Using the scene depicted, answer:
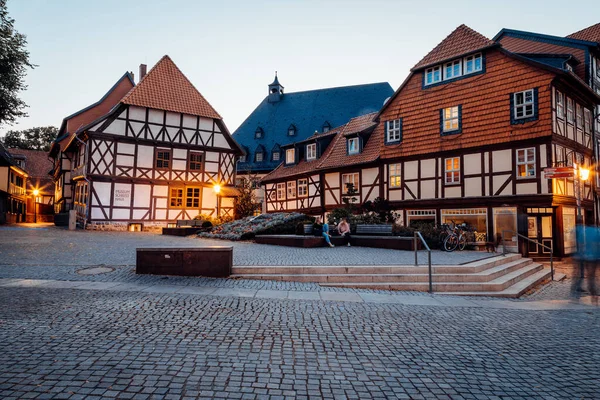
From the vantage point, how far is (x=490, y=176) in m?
19.5

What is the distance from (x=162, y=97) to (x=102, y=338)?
2709 cm

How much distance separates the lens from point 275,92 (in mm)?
51906

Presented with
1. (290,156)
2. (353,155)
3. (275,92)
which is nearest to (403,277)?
(353,155)

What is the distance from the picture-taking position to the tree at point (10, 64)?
13391mm

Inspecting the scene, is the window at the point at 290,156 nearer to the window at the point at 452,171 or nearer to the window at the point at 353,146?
the window at the point at 353,146

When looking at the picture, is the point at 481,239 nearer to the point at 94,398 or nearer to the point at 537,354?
the point at 537,354

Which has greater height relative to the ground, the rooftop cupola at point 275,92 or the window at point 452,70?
the rooftop cupola at point 275,92

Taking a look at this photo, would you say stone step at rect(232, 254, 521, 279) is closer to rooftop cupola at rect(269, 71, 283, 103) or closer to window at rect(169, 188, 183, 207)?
window at rect(169, 188, 183, 207)

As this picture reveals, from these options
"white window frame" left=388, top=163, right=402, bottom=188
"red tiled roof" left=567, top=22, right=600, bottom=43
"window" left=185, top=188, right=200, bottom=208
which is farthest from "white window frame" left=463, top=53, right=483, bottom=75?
"window" left=185, top=188, right=200, bottom=208

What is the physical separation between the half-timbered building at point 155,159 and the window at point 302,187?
17.8 ft

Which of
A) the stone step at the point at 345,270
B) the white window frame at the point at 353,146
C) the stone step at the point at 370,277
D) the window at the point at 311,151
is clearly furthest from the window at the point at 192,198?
the stone step at the point at 370,277

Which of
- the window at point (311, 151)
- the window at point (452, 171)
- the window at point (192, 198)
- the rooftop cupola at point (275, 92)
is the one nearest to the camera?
the window at point (452, 171)

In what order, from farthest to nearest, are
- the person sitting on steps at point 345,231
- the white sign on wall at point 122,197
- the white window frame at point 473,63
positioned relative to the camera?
the white sign on wall at point 122,197
the white window frame at point 473,63
the person sitting on steps at point 345,231

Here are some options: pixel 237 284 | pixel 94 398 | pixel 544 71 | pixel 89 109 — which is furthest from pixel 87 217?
pixel 544 71
